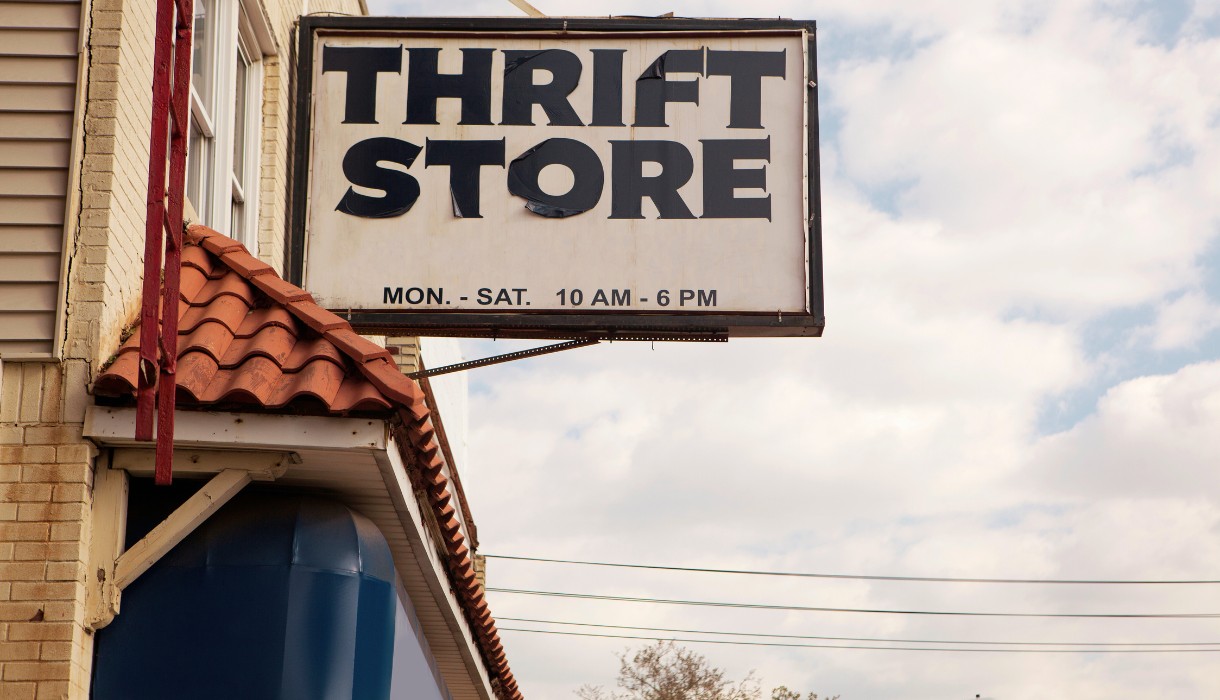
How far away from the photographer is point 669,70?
8.20 m

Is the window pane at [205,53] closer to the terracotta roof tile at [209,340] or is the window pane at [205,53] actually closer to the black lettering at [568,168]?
the black lettering at [568,168]

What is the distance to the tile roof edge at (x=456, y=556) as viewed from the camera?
5754 mm

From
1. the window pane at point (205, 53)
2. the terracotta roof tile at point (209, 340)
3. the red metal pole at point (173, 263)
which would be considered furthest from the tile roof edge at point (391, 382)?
the window pane at point (205, 53)

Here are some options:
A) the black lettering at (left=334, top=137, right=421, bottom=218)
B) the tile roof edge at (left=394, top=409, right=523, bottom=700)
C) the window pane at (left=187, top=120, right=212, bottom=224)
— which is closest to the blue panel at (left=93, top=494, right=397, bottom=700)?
the tile roof edge at (left=394, top=409, right=523, bottom=700)

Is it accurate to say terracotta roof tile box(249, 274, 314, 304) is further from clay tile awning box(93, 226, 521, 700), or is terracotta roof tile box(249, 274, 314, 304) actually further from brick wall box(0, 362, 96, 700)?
brick wall box(0, 362, 96, 700)

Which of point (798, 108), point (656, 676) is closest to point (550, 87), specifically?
point (798, 108)

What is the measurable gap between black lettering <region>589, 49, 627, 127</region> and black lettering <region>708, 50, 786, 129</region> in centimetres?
51

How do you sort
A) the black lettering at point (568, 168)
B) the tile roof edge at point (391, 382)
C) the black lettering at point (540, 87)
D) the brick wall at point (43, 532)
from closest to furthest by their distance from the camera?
the brick wall at point (43, 532) < the tile roof edge at point (391, 382) < the black lettering at point (568, 168) < the black lettering at point (540, 87)

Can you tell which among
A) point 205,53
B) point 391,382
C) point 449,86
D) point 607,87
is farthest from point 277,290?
point 607,87

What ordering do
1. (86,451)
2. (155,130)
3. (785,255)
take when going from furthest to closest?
(785,255), (86,451), (155,130)

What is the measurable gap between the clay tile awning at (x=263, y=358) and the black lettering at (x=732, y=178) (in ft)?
8.04

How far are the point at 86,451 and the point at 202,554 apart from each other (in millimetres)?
617

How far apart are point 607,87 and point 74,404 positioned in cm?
379

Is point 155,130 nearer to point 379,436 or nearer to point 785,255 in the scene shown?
point 379,436
